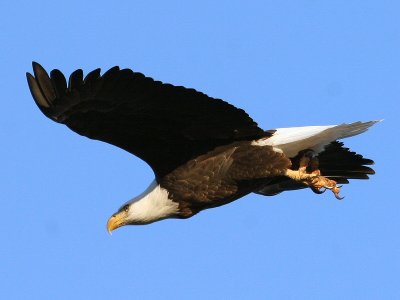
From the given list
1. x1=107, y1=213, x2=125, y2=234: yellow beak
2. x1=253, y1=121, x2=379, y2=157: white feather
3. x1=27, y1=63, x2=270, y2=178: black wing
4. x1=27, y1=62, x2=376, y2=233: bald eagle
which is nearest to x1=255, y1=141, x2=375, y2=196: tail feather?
x1=27, y1=62, x2=376, y2=233: bald eagle

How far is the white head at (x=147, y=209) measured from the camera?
12.2 meters

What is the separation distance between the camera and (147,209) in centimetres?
1229

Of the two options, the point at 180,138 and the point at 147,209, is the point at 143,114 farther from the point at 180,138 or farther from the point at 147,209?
the point at 147,209

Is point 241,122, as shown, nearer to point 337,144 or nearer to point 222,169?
point 222,169

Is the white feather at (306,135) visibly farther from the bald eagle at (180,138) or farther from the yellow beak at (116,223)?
the yellow beak at (116,223)

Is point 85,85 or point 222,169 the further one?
point 222,169

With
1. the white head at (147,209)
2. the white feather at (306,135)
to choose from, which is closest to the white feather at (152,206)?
the white head at (147,209)

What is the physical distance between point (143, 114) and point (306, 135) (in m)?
1.59

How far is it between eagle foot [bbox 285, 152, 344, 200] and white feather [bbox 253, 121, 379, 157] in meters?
0.18

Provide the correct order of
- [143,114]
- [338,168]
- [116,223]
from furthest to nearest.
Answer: [338,168] → [116,223] → [143,114]

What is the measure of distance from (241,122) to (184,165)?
0.71m

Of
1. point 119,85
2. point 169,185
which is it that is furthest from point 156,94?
point 169,185

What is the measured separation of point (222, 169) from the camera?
39.7 feet

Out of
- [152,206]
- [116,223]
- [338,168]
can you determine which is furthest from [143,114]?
[338,168]
